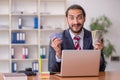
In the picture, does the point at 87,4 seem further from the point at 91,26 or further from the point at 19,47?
the point at 19,47

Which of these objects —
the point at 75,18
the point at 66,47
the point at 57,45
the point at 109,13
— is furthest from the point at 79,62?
the point at 109,13

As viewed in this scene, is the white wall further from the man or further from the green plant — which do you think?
the man

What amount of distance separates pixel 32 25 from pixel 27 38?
323mm

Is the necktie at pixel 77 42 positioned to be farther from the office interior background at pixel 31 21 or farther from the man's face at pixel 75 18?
the office interior background at pixel 31 21

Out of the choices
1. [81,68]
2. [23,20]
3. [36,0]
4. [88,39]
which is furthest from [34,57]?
[81,68]

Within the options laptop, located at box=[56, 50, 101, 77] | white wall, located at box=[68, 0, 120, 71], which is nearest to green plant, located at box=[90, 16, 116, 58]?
white wall, located at box=[68, 0, 120, 71]

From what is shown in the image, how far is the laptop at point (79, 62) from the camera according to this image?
2383 millimetres

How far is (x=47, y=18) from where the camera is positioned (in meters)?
6.64

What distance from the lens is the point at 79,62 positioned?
2.42 metres

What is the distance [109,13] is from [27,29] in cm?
204

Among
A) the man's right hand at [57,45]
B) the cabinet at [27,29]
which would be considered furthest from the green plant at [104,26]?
the man's right hand at [57,45]

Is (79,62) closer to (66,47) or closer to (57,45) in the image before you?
(57,45)

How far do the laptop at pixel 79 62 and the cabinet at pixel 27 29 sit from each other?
12.8 feet

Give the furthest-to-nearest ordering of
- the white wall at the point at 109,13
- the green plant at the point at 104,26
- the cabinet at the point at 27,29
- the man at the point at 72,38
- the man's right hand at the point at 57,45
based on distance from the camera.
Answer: the white wall at the point at 109,13
the green plant at the point at 104,26
the cabinet at the point at 27,29
the man at the point at 72,38
the man's right hand at the point at 57,45
